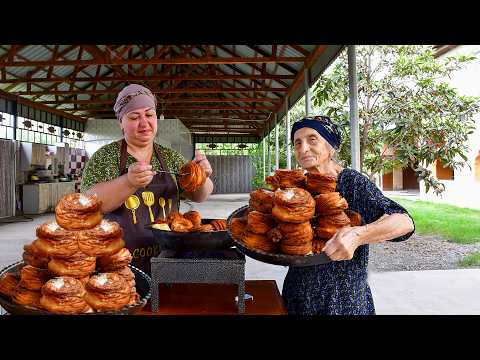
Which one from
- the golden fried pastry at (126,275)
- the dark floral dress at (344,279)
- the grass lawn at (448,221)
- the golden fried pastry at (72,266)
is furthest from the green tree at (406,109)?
the golden fried pastry at (72,266)

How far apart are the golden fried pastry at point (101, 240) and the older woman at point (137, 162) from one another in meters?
0.45

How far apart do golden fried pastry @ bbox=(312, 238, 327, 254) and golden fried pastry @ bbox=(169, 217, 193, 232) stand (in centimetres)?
49

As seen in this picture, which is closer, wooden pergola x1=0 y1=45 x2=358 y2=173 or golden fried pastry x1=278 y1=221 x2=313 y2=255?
golden fried pastry x1=278 y1=221 x2=313 y2=255

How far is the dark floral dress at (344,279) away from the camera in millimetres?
1595

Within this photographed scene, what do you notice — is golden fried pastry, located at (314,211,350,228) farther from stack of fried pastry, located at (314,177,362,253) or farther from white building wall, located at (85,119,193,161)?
white building wall, located at (85,119,193,161)

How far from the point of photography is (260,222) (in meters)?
1.39

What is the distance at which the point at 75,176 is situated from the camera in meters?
14.8

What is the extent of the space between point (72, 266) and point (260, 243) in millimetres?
584

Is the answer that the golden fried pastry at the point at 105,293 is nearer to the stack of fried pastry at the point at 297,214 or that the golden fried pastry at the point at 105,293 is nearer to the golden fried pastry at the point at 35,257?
the golden fried pastry at the point at 35,257

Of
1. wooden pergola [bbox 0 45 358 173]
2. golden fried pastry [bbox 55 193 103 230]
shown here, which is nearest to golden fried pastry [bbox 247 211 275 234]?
golden fried pastry [bbox 55 193 103 230]

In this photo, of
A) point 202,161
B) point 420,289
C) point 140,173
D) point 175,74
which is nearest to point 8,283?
point 140,173

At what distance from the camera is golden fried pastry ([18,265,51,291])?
4.16ft

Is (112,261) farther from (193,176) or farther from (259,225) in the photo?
(193,176)

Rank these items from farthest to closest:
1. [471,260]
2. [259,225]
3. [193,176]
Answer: [471,260] → [193,176] → [259,225]
